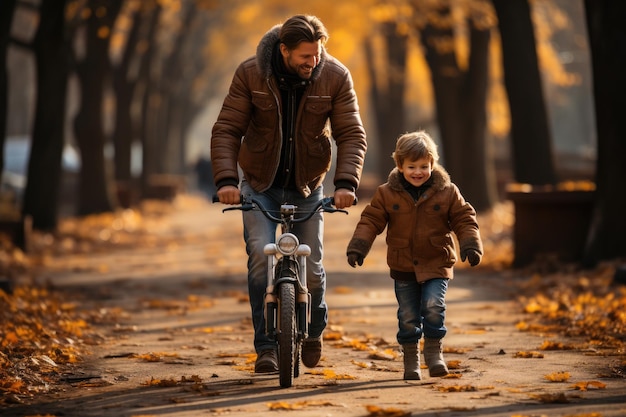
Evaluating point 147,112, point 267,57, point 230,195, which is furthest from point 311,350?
point 147,112

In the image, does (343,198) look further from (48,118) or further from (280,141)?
(48,118)

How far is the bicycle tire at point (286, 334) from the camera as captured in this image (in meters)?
7.07

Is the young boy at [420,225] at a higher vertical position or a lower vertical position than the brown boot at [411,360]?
higher

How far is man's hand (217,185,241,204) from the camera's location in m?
7.25

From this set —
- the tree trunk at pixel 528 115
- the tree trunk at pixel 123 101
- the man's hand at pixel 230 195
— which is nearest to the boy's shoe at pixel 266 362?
the man's hand at pixel 230 195

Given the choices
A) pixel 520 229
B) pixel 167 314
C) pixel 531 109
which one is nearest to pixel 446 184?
pixel 167 314

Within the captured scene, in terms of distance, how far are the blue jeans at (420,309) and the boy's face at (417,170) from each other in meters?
0.55

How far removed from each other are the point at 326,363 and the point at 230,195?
161cm

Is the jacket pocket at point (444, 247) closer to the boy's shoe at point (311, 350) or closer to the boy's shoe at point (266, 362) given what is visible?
the boy's shoe at point (311, 350)

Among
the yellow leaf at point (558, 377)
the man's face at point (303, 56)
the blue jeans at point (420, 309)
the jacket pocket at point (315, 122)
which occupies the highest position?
the man's face at point (303, 56)

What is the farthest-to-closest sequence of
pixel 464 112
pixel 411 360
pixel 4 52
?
1. pixel 464 112
2. pixel 4 52
3. pixel 411 360

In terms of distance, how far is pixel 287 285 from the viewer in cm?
721

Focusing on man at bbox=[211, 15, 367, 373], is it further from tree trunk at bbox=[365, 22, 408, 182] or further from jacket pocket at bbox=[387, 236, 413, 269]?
tree trunk at bbox=[365, 22, 408, 182]

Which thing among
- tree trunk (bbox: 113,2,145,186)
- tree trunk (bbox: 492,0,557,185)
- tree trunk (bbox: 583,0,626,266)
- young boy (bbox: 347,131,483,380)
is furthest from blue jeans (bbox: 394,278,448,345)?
tree trunk (bbox: 113,2,145,186)
